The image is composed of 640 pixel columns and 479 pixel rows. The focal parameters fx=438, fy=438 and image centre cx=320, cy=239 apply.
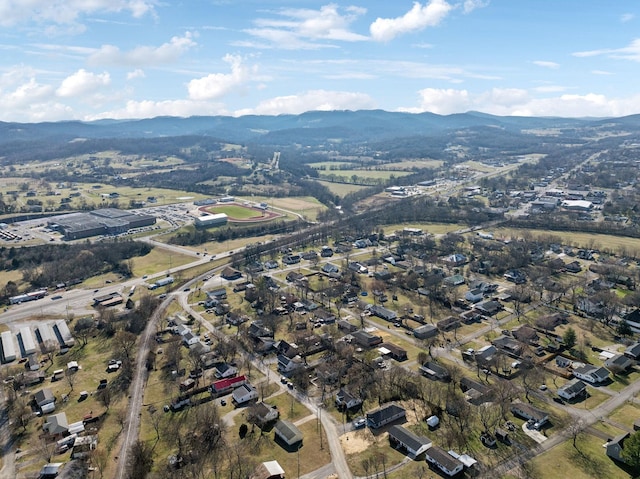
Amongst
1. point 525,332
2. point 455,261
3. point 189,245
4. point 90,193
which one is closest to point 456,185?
point 455,261

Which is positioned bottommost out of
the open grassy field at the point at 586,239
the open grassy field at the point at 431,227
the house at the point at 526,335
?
the open grassy field at the point at 431,227

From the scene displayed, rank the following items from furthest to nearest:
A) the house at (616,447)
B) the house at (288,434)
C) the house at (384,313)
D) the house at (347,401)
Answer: the house at (384,313), the house at (347,401), the house at (288,434), the house at (616,447)

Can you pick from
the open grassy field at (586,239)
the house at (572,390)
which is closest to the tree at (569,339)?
the house at (572,390)

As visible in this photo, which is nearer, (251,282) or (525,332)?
(525,332)

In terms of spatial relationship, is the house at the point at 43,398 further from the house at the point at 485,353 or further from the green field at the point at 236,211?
the green field at the point at 236,211

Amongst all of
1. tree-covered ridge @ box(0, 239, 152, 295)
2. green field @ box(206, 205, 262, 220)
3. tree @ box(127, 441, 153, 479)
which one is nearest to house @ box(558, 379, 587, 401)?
tree @ box(127, 441, 153, 479)

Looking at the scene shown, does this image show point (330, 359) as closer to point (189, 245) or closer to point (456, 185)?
point (189, 245)
